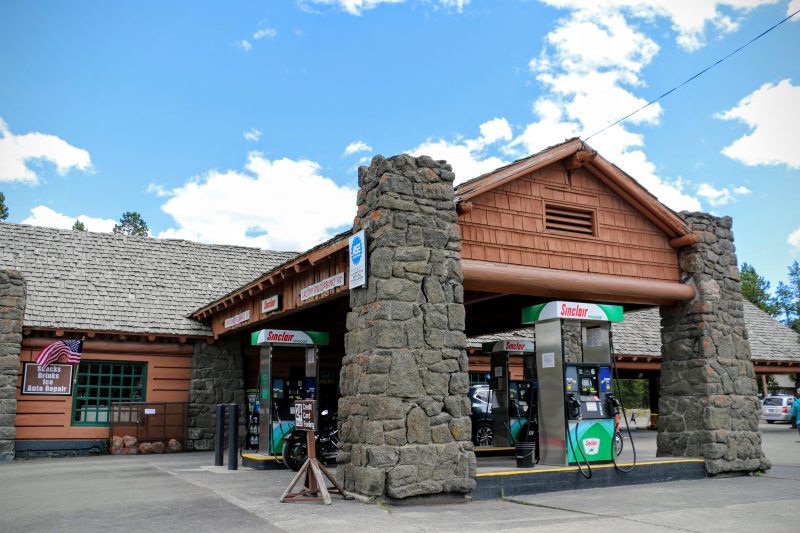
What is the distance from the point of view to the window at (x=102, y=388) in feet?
57.8

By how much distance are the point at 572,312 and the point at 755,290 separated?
171 ft

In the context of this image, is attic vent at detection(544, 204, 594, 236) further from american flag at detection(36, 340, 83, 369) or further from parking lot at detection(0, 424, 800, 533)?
american flag at detection(36, 340, 83, 369)

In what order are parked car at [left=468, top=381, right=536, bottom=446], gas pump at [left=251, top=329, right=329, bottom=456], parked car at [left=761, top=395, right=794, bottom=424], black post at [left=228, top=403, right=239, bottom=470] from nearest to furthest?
1. black post at [left=228, top=403, right=239, bottom=470]
2. gas pump at [left=251, top=329, right=329, bottom=456]
3. parked car at [left=468, top=381, right=536, bottom=446]
4. parked car at [left=761, top=395, right=794, bottom=424]

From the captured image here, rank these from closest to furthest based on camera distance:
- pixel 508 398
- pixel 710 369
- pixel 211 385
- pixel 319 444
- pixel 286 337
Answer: pixel 710 369 → pixel 319 444 → pixel 286 337 → pixel 508 398 → pixel 211 385

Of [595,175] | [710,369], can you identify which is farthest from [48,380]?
[710,369]

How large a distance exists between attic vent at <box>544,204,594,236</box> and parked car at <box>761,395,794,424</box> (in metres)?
25.6

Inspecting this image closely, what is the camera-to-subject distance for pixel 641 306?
529 inches

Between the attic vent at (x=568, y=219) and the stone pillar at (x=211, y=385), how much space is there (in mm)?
10855

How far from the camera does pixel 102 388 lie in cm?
1795

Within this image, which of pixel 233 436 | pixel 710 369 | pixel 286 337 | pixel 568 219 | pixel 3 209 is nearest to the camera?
pixel 568 219

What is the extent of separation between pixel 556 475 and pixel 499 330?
684 centimetres

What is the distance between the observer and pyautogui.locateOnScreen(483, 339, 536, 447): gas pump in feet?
47.8

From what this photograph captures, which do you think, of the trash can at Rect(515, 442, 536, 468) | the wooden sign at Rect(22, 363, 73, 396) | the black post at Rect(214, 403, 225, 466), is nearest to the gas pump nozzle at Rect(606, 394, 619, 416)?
the trash can at Rect(515, 442, 536, 468)

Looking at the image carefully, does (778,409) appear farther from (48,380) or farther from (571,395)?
(48,380)
